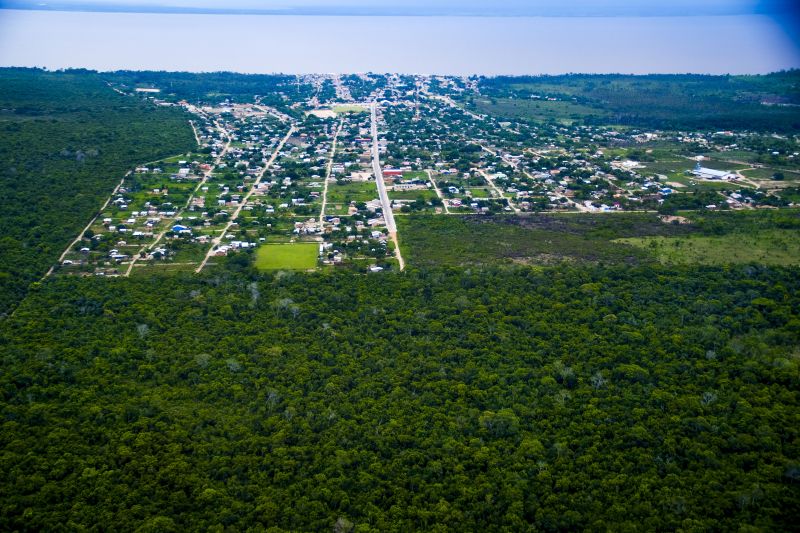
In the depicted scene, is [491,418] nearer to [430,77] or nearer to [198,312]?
[198,312]

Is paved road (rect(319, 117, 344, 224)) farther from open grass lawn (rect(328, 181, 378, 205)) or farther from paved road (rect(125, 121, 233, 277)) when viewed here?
paved road (rect(125, 121, 233, 277))

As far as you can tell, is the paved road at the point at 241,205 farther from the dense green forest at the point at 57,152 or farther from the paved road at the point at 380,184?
the paved road at the point at 380,184

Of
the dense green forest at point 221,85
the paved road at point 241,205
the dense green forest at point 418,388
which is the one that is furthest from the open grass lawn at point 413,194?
the dense green forest at point 221,85

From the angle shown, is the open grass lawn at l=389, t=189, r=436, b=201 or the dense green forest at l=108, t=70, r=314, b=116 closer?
the open grass lawn at l=389, t=189, r=436, b=201

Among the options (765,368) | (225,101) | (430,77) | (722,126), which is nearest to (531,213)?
(765,368)

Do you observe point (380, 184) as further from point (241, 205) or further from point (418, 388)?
point (418, 388)

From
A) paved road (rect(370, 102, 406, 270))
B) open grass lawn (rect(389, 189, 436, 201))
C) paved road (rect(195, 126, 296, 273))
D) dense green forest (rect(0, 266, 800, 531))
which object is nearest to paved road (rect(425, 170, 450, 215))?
open grass lawn (rect(389, 189, 436, 201))
